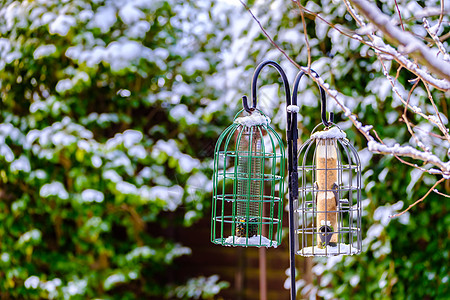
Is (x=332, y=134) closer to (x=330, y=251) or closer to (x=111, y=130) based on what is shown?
(x=330, y=251)

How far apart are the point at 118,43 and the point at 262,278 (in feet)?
5.89

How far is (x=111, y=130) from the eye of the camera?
385 cm

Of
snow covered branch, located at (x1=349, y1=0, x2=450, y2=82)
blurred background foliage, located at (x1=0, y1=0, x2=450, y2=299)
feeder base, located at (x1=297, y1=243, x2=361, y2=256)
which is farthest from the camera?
blurred background foliage, located at (x1=0, y1=0, x2=450, y2=299)

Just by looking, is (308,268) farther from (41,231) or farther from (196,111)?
(41,231)

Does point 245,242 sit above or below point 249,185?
below

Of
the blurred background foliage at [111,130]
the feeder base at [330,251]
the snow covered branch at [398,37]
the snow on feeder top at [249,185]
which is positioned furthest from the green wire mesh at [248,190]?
the blurred background foliage at [111,130]

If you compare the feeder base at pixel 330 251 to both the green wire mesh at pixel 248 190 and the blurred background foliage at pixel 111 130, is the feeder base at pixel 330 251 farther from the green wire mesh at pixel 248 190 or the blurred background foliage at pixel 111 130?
the blurred background foliage at pixel 111 130

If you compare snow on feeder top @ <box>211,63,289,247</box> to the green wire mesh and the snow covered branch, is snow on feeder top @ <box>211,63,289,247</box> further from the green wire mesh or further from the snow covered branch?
the snow covered branch

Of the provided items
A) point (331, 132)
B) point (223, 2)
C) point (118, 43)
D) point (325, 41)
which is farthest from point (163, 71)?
point (331, 132)

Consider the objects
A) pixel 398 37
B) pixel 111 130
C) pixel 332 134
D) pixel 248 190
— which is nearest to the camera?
pixel 398 37

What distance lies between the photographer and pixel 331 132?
166cm

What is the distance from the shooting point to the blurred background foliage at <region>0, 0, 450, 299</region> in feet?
11.0

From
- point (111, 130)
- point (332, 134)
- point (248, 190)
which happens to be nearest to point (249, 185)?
point (248, 190)

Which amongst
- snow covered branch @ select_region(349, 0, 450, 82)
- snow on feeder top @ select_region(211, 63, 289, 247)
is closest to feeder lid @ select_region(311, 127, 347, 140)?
snow on feeder top @ select_region(211, 63, 289, 247)
